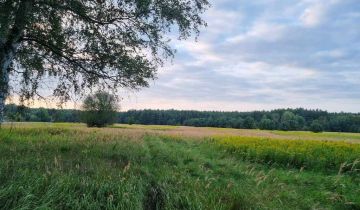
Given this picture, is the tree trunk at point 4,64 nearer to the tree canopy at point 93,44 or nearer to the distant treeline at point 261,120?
the tree canopy at point 93,44

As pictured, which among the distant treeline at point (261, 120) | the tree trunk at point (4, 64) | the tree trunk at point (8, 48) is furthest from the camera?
the distant treeline at point (261, 120)

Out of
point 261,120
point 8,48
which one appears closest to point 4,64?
point 8,48

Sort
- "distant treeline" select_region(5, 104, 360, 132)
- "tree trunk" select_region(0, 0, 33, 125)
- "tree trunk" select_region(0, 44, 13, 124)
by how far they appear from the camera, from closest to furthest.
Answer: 1. "tree trunk" select_region(0, 0, 33, 125)
2. "tree trunk" select_region(0, 44, 13, 124)
3. "distant treeline" select_region(5, 104, 360, 132)

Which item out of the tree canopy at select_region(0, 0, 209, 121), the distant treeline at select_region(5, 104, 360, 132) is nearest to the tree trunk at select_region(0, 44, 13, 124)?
the tree canopy at select_region(0, 0, 209, 121)

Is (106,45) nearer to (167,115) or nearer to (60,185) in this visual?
(60,185)

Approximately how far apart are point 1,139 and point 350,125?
10784 cm

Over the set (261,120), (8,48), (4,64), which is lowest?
(261,120)

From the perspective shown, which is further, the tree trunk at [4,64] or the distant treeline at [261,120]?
the distant treeline at [261,120]

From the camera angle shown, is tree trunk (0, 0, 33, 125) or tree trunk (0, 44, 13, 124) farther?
tree trunk (0, 44, 13, 124)

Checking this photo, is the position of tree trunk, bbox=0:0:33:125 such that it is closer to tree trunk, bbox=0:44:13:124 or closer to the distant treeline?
tree trunk, bbox=0:44:13:124

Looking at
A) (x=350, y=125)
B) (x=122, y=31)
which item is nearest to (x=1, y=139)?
(x=122, y=31)

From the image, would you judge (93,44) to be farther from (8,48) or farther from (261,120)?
(261,120)

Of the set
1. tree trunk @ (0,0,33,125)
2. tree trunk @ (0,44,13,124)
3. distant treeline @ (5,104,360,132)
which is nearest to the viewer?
tree trunk @ (0,0,33,125)

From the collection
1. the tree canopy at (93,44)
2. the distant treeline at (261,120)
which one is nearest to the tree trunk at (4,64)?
the tree canopy at (93,44)
